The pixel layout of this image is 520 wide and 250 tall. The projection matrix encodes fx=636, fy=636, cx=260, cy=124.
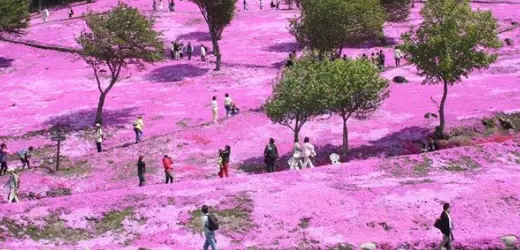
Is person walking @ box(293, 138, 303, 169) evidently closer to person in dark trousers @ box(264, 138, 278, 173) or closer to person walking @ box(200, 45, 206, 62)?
person in dark trousers @ box(264, 138, 278, 173)

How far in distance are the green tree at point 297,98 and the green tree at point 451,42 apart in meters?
7.58

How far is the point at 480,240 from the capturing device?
25.1 m

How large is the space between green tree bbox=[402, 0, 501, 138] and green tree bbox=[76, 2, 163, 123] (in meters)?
21.8

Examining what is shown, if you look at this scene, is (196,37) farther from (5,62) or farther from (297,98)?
(297,98)

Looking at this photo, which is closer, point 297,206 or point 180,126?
point 297,206

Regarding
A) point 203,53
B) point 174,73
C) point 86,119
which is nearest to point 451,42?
point 86,119

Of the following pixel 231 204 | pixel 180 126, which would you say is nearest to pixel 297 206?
pixel 231 204

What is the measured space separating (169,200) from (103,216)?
3008mm

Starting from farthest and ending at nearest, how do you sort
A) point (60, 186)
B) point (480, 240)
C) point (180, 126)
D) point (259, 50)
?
point (259, 50), point (180, 126), point (60, 186), point (480, 240)

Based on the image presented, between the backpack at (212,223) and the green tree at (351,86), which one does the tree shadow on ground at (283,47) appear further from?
the backpack at (212,223)

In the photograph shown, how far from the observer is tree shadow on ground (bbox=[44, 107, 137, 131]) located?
162ft

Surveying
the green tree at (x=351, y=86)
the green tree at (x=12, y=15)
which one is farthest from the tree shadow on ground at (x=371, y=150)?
the green tree at (x=12, y=15)

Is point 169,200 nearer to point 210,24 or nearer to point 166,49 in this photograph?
point 210,24

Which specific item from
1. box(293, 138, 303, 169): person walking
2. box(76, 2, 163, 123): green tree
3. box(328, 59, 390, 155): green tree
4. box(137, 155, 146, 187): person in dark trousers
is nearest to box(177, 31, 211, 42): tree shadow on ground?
box(76, 2, 163, 123): green tree
